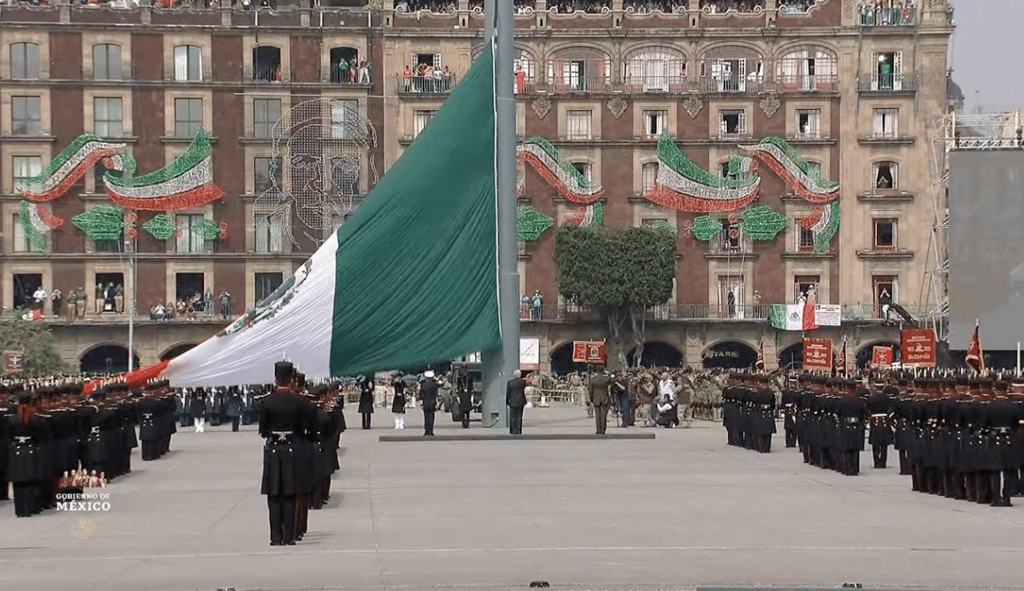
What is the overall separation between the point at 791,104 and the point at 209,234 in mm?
26545

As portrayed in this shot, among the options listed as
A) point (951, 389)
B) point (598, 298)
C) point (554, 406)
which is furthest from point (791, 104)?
point (951, 389)

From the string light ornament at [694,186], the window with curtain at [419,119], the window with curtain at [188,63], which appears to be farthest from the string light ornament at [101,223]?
the string light ornament at [694,186]

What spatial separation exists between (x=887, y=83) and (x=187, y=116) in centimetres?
3113

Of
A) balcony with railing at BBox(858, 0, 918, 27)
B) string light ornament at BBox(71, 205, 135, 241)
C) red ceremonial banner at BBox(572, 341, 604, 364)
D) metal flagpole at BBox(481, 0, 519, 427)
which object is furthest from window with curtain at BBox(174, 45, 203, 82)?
metal flagpole at BBox(481, 0, 519, 427)

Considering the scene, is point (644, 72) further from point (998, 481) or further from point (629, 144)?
point (998, 481)

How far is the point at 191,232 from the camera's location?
288ft

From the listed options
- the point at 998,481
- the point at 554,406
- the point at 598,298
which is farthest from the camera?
the point at 598,298

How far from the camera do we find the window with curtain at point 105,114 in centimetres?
8669

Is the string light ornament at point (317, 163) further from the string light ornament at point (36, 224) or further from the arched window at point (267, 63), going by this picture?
the string light ornament at point (36, 224)

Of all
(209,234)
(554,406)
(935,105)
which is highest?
(935,105)

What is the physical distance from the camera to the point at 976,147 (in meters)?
75.0

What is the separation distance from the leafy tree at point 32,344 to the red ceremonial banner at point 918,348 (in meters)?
42.8

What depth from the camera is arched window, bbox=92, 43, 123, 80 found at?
86562mm

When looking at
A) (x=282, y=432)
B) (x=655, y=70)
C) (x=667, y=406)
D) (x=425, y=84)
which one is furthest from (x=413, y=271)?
(x=655, y=70)
